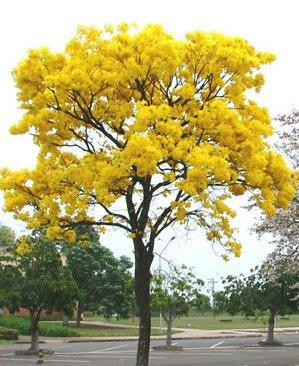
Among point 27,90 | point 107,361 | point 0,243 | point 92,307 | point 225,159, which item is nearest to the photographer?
point 225,159

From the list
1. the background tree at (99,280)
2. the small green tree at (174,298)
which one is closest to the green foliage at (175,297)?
the small green tree at (174,298)

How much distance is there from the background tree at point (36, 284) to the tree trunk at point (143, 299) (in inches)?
744

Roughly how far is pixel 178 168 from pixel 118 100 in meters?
2.18

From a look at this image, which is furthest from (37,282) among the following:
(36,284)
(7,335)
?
(7,335)

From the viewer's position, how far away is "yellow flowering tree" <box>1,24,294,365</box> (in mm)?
13070

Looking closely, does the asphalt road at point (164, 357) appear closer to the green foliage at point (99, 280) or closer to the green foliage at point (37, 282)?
the green foliage at point (37, 282)

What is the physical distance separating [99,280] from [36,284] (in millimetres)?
21703

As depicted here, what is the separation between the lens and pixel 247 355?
2977cm

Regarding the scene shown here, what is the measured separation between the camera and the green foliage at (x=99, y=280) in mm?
53781

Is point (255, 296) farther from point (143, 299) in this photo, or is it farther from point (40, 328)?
point (143, 299)

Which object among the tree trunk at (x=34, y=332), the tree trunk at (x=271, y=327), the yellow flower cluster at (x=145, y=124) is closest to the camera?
the yellow flower cluster at (x=145, y=124)

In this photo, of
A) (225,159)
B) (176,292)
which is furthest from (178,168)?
(176,292)

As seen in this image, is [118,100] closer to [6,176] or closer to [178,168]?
[178,168]

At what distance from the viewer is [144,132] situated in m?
13.0
